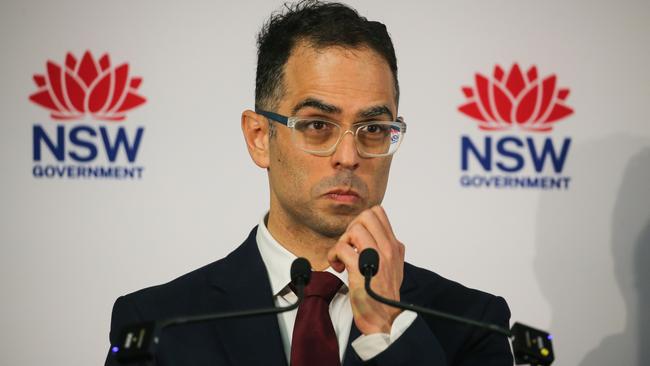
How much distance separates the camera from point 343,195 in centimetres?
227

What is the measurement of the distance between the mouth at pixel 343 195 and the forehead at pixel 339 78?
245mm

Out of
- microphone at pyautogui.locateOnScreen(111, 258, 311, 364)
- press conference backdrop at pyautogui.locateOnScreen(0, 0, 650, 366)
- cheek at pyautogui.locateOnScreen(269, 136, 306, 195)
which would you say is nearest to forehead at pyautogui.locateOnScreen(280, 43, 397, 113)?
cheek at pyautogui.locateOnScreen(269, 136, 306, 195)

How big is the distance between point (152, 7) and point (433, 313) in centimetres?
225

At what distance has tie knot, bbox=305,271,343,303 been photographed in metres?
2.27

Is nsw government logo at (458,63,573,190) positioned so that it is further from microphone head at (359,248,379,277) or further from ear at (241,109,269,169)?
microphone head at (359,248,379,277)

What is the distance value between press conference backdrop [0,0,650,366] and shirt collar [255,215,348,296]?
87cm

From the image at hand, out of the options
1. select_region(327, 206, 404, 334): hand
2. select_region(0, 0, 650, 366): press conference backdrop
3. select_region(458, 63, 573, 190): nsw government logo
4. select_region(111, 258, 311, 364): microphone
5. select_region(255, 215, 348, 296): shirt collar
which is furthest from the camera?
select_region(458, 63, 573, 190): nsw government logo

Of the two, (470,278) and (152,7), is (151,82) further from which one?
(470,278)

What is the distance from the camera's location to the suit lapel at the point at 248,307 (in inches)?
86.3

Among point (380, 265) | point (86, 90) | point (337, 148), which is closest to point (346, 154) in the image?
point (337, 148)

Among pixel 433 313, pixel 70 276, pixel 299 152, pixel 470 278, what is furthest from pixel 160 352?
pixel 470 278

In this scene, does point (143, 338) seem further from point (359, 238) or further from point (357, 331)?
point (357, 331)

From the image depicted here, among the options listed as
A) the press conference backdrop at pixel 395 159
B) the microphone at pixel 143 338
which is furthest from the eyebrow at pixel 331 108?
the press conference backdrop at pixel 395 159

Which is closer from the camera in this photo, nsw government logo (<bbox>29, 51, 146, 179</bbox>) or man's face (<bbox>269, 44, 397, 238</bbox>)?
man's face (<bbox>269, 44, 397, 238</bbox>)
